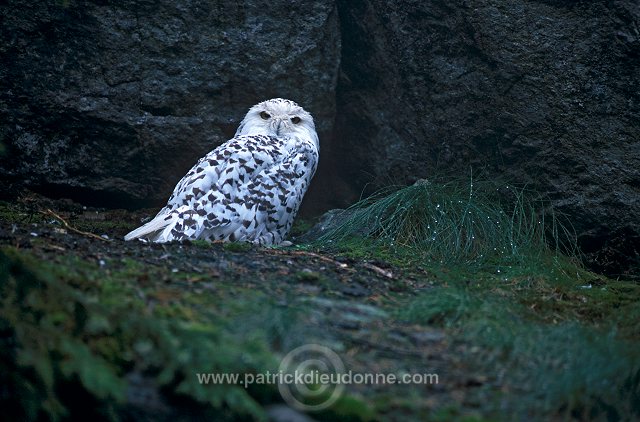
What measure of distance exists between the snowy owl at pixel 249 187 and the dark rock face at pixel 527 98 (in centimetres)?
80

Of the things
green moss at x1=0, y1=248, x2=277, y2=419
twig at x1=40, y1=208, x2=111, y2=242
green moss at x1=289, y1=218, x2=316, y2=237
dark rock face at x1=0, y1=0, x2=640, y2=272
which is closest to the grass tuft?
dark rock face at x1=0, y1=0, x2=640, y2=272

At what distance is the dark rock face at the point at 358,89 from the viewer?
475cm

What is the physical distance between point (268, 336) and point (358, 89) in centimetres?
356

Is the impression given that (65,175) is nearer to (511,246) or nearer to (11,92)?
(11,92)

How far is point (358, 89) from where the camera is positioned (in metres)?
5.71

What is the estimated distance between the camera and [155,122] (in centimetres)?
523

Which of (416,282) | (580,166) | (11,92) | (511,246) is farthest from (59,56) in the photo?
(580,166)

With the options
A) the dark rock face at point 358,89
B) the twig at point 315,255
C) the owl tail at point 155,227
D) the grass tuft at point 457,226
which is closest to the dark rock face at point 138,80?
the dark rock face at point 358,89

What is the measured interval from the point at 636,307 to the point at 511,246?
109cm

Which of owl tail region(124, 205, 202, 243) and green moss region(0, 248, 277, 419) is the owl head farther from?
green moss region(0, 248, 277, 419)

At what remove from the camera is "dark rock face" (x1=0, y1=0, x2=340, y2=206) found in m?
4.98

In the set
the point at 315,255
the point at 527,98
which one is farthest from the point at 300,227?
the point at 527,98

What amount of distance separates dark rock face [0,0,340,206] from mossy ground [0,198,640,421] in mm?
1463

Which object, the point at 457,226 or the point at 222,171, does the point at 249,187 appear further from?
the point at 457,226
